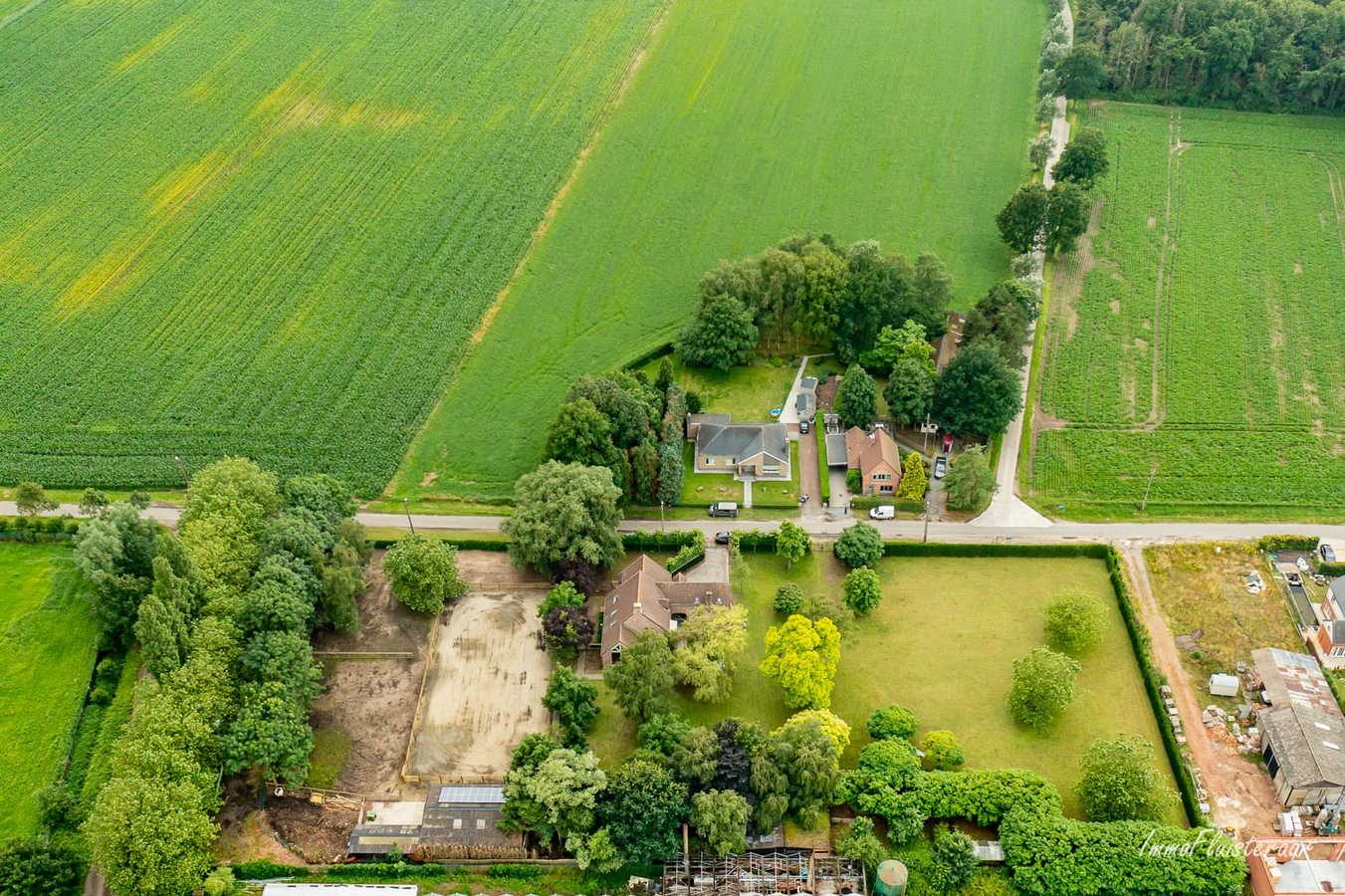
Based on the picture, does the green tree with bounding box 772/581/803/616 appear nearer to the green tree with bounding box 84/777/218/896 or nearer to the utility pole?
the utility pole

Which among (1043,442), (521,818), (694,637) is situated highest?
(1043,442)

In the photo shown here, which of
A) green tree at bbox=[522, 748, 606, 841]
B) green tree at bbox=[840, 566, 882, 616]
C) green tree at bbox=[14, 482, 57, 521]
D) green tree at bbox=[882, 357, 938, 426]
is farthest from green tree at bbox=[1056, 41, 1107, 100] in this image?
green tree at bbox=[14, 482, 57, 521]

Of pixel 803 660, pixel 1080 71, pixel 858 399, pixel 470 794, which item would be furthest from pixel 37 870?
pixel 1080 71

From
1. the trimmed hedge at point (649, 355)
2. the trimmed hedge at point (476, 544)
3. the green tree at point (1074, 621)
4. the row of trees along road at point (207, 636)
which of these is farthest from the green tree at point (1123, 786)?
the trimmed hedge at point (649, 355)

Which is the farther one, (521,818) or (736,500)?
(736,500)

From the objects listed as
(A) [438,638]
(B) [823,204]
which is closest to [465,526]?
(A) [438,638]

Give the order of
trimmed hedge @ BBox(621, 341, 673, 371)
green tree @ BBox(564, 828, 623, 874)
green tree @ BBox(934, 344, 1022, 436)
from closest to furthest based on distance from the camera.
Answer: green tree @ BBox(564, 828, 623, 874) < green tree @ BBox(934, 344, 1022, 436) < trimmed hedge @ BBox(621, 341, 673, 371)

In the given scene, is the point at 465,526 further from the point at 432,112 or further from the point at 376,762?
the point at 432,112
